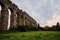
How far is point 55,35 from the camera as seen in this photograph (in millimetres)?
21062

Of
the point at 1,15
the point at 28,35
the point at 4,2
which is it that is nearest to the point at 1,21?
the point at 1,15

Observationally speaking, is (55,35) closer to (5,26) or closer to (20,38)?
(20,38)

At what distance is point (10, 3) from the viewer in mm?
36562

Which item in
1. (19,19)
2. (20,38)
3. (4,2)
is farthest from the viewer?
(19,19)

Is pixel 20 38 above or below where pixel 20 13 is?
below

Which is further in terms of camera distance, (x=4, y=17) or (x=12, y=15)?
(x=12, y=15)

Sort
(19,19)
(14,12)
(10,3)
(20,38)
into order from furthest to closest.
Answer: (19,19) < (14,12) < (10,3) < (20,38)

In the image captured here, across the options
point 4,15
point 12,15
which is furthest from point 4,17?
point 12,15

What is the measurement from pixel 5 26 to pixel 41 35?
46.1 feet

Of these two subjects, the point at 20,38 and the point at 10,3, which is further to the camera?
the point at 10,3

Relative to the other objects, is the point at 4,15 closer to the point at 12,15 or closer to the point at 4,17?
the point at 4,17

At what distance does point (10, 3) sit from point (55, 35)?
1711 centimetres

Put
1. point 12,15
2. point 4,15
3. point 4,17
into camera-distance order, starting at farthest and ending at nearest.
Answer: point 12,15 → point 4,17 → point 4,15

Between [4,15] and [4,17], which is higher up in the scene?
[4,15]
